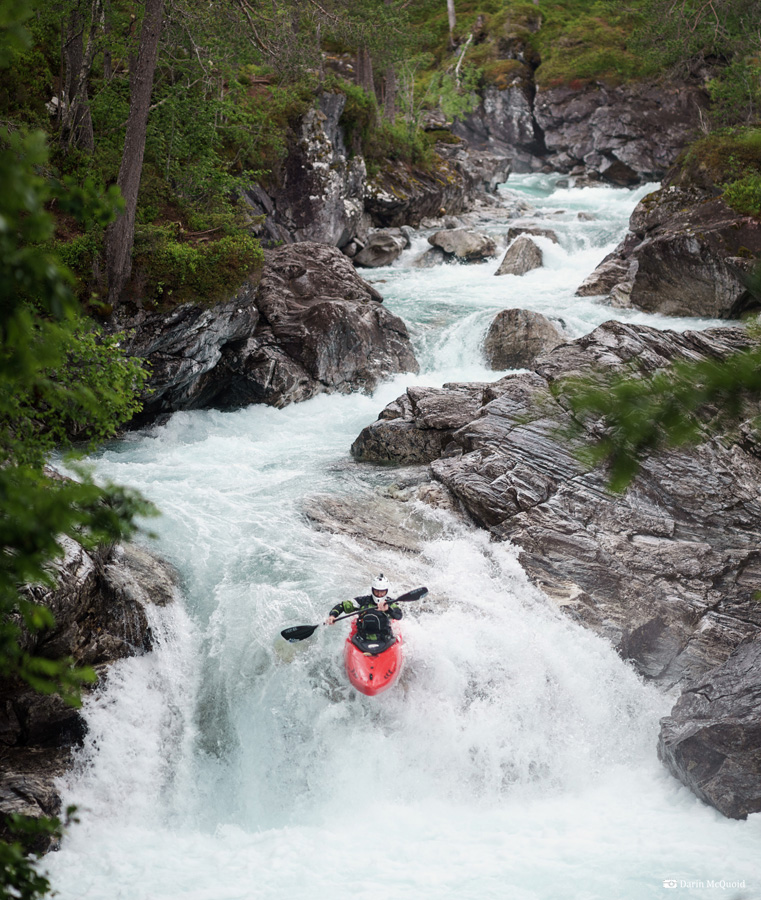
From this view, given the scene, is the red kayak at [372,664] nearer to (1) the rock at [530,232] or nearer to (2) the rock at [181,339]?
(2) the rock at [181,339]

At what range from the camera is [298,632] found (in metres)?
7.34

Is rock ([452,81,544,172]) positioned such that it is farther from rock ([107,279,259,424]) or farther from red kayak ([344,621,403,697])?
red kayak ([344,621,403,697])

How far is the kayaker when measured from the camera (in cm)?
732

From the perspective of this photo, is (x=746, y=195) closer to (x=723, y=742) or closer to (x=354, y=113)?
(x=354, y=113)

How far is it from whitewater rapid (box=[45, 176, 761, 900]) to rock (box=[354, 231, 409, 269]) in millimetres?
15378

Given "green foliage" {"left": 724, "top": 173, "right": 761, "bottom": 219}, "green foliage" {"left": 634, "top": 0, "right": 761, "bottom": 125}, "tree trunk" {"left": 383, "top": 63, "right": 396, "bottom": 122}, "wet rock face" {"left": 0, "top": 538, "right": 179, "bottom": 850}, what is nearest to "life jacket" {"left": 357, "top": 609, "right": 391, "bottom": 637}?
"wet rock face" {"left": 0, "top": 538, "right": 179, "bottom": 850}

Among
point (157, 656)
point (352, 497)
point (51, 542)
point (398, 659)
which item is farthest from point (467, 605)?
point (51, 542)

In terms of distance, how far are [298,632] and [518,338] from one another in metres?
10.9

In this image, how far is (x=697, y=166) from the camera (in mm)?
19188

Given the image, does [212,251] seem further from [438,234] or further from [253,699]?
[438,234]

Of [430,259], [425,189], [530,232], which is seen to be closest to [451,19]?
[425,189]

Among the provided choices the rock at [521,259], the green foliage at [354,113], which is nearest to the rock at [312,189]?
the green foliage at [354,113]

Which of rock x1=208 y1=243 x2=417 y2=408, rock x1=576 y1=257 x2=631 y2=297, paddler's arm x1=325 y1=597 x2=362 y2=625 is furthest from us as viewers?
rock x1=576 y1=257 x2=631 y2=297

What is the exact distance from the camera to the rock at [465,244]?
77.2 ft
